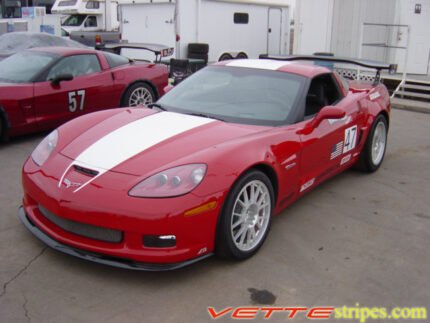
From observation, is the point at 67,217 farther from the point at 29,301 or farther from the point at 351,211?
the point at 351,211

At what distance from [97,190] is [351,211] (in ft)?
8.33

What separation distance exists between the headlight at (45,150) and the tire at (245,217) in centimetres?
141

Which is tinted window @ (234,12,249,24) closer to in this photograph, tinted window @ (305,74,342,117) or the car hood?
tinted window @ (305,74,342,117)

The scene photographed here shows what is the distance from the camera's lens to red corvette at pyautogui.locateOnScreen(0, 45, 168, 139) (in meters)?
6.41

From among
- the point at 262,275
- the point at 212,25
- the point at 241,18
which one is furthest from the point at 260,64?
the point at 241,18

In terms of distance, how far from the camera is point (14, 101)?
6316 millimetres

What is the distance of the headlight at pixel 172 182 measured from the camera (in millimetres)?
3062

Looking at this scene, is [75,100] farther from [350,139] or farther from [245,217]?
[245,217]

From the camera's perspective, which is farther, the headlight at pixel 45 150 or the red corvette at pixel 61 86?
the red corvette at pixel 61 86

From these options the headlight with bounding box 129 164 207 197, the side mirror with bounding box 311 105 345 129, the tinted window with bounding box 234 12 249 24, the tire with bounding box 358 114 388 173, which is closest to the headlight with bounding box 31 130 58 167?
the headlight with bounding box 129 164 207 197

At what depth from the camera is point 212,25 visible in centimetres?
1433

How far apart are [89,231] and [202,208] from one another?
28.9 inches

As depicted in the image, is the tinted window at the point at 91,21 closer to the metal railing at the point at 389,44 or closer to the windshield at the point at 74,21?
the windshield at the point at 74,21

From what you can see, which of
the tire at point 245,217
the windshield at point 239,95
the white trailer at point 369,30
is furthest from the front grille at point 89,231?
the white trailer at point 369,30
